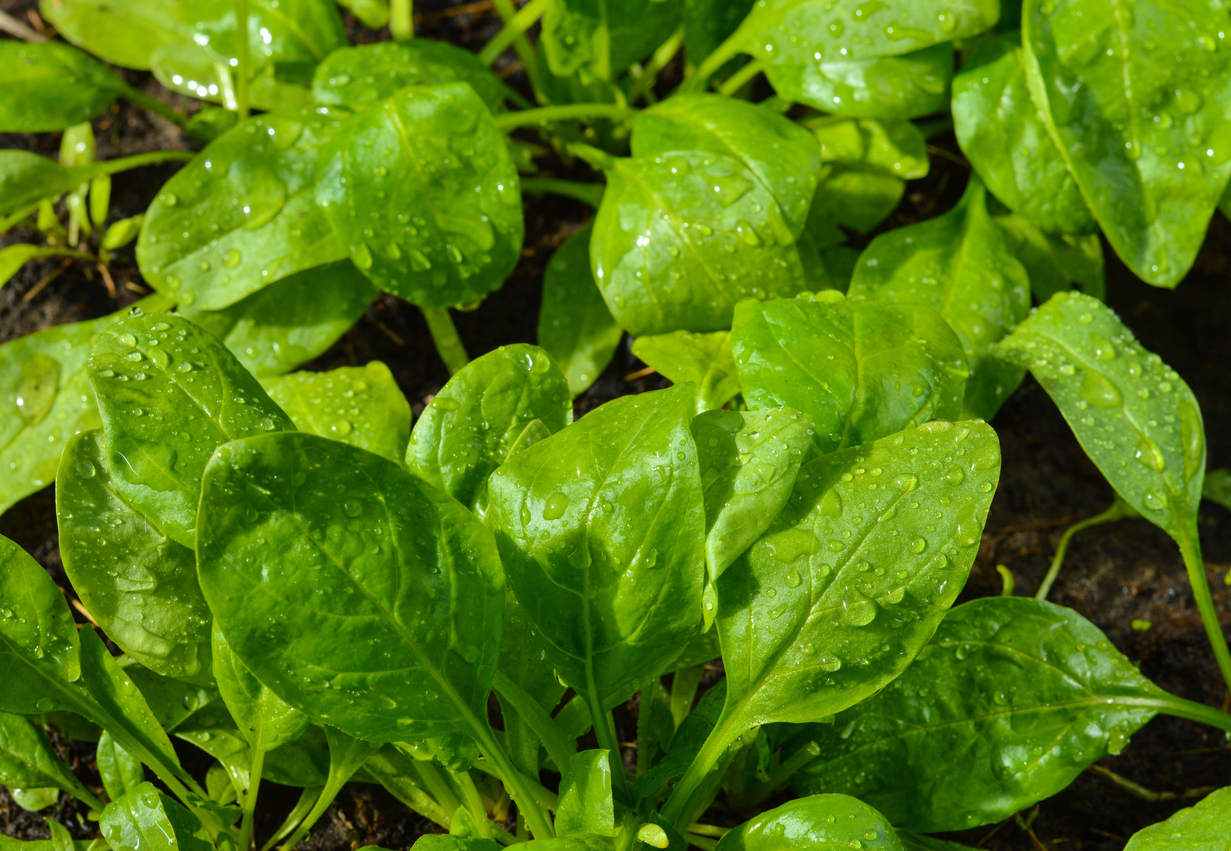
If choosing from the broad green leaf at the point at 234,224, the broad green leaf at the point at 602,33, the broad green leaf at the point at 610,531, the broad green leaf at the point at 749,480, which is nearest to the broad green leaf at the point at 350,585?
the broad green leaf at the point at 610,531

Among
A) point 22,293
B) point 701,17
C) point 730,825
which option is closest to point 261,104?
point 22,293

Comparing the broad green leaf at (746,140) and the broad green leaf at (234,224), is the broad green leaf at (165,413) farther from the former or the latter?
the broad green leaf at (746,140)

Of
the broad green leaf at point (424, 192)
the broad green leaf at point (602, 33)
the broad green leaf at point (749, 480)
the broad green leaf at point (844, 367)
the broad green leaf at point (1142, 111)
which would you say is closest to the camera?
the broad green leaf at point (749, 480)

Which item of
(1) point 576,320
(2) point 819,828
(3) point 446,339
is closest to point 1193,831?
(2) point 819,828

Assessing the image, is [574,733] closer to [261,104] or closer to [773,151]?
[773,151]

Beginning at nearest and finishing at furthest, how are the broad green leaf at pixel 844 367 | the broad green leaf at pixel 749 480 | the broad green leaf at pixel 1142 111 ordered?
the broad green leaf at pixel 749 480 → the broad green leaf at pixel 844 367 → the broad green leaf at pixel 1142 111
